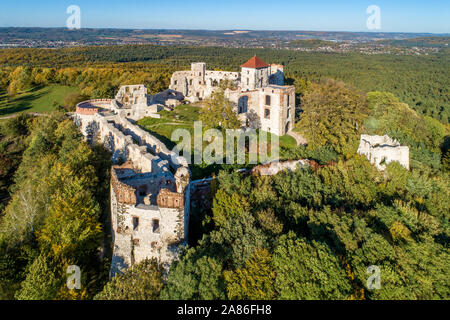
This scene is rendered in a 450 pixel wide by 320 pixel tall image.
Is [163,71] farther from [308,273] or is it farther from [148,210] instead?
[308,273]

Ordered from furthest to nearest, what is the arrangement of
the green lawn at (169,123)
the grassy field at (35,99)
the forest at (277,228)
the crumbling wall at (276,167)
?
the grassy field at (35,99) → the green lawn at (169,123) → the crumbling wall at (276,167) → the forest at (277,228)

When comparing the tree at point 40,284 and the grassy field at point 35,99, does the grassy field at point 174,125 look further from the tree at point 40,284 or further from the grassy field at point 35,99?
the grassy field at point 35,99

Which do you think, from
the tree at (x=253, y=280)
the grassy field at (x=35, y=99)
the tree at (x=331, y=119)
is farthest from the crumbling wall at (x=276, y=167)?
the grassy field at (x=35, y=99)

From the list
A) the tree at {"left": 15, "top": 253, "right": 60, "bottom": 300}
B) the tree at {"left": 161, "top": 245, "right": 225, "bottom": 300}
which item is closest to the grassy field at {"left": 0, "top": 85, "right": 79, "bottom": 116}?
the tree at {"left": 15, "top": 253, "right": 60, "bottom": 300}

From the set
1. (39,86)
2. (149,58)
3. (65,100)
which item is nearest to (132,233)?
(65,100)

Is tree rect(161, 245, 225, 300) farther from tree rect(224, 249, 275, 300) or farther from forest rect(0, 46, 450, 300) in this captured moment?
tree rect(224, 249, 275, 300)

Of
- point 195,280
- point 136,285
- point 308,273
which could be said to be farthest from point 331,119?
point 136,285

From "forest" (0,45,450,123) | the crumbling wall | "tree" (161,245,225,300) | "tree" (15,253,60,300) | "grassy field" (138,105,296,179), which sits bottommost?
"tree" (15,253,60,300)

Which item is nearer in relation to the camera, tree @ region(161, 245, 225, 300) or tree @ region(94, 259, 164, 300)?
tree @ region(161, 245, 225, 300)
